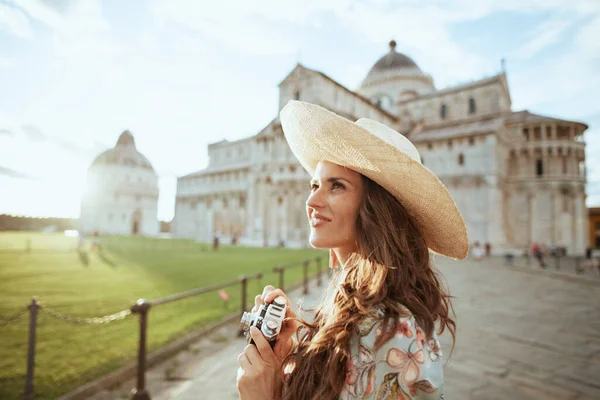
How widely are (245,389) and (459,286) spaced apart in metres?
11.9

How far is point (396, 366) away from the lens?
1.04 meters

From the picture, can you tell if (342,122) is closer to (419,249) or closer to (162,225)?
(419,249)

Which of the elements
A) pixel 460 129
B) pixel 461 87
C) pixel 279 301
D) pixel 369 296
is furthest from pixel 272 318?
pixel 461 87

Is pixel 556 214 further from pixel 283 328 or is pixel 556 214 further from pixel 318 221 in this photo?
pixel 283 328

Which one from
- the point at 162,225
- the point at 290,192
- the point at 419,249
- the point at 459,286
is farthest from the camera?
the point at 162,225

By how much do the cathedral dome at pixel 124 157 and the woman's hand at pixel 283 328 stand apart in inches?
2486

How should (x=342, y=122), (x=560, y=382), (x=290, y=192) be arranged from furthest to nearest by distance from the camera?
1. (x=290, y=192)
2. (x=560, y=382)
3. (x=342, y=122)

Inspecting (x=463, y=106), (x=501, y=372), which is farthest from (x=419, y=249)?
(x=463, y=106)

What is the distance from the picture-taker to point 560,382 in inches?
156

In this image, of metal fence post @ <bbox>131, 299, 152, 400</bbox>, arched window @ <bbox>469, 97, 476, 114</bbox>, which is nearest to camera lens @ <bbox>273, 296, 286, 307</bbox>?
metal fence post @ <bbox>131, 299, 152, 400</bbox>

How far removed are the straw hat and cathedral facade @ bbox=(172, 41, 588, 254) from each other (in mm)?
34141

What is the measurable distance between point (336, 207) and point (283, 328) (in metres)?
0.56

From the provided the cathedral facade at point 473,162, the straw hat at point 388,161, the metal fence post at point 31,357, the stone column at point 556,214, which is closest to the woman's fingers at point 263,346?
the straw hat at point 388,161

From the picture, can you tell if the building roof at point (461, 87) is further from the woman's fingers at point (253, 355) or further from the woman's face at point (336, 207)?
the woman's fingers at point (253, 355)
